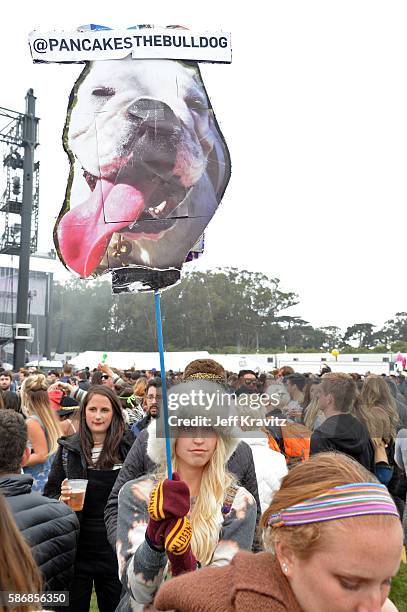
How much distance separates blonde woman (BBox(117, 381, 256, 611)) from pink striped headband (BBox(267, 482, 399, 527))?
55cm

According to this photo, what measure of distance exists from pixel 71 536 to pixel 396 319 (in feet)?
170

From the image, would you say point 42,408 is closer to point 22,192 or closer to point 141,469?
point 141,469

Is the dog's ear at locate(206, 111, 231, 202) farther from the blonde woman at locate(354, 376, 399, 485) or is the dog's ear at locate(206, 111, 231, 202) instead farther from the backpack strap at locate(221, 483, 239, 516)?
the blonde woman at locate(354, 376, 399, 485)

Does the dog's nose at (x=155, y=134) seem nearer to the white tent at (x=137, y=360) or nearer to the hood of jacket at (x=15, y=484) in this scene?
the hood of jacket at (x=15, y=484)

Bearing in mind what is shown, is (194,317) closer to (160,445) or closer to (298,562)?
(160,445)

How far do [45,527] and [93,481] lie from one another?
0.95 metres

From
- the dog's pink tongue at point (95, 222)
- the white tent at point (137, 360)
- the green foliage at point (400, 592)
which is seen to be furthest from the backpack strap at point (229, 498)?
the white tent at point (137, 360)

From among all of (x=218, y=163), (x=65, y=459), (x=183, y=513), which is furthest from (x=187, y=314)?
(x=183, y=513)

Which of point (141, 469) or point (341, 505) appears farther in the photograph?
point (141, 469)

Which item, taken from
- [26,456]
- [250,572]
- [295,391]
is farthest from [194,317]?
[250,572]

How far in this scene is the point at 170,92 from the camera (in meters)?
2.50

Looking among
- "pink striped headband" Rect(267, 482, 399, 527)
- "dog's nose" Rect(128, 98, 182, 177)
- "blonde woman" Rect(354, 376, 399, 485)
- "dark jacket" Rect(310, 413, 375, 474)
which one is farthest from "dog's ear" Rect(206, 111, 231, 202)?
"blonde woman" Rect(354, 376, 399, 485)

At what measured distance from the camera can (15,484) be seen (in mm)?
2439

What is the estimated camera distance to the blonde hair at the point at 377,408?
4695 millimetres
